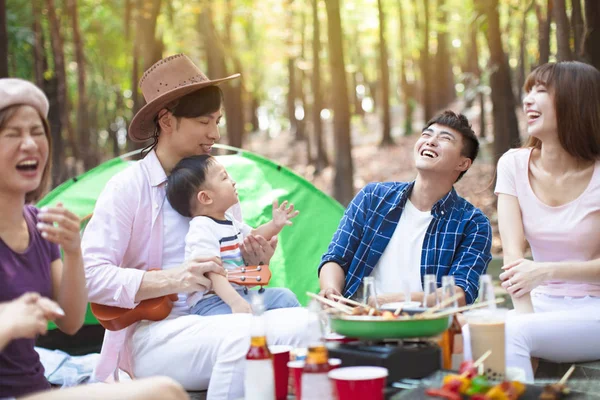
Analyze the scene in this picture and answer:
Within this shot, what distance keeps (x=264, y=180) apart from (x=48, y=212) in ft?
10.5

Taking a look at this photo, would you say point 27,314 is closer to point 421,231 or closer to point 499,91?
point 421,231

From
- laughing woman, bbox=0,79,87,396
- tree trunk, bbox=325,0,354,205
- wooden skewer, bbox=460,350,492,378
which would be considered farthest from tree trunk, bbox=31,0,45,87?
wooden skewer, bbox=460,350,492,378

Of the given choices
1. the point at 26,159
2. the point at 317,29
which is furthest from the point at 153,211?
the point at 317,29

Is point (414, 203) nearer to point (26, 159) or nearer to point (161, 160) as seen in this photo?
point (161, 160)

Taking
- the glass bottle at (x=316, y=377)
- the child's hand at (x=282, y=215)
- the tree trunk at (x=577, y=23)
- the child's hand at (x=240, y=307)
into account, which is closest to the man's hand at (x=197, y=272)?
the child's hand at (x=240, y=307)

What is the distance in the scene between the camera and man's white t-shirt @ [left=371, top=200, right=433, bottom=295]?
3.59 metres

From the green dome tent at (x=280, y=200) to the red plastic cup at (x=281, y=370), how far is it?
2.26 m

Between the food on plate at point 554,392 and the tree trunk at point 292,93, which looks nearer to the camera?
the food on plate at point 554,392

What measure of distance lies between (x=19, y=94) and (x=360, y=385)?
1.42m

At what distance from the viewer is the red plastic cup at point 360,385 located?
208cm

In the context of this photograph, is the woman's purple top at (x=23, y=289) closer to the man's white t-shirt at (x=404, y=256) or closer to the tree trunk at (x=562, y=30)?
the man's white t-shirt at (x=404, y=256)

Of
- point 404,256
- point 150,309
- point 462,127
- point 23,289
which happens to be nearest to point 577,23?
point 462,127

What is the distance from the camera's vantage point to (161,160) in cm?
347

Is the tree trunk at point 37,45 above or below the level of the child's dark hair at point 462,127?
above
